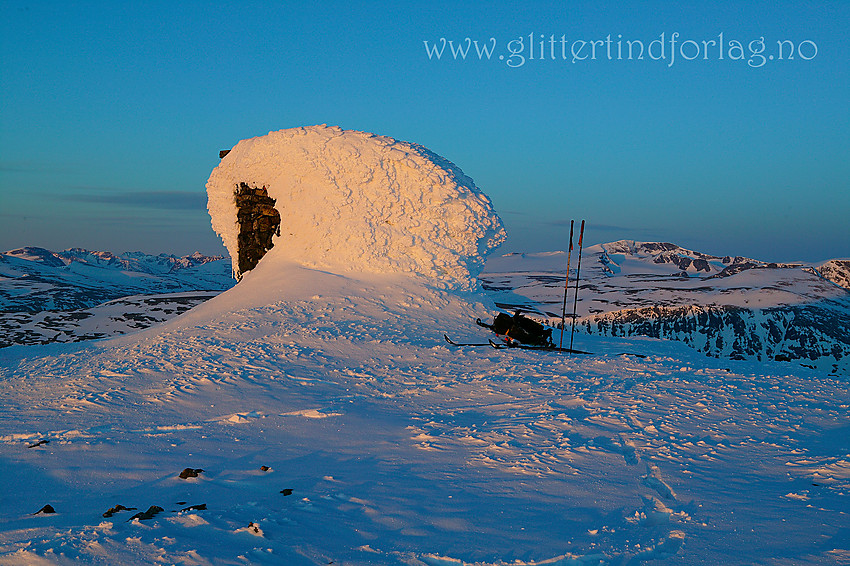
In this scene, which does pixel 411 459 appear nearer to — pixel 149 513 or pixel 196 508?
pixel 196 508

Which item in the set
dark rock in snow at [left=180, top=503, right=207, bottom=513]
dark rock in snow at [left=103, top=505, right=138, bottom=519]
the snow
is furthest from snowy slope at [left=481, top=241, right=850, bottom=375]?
dark rock in snow at [left=103, top=505, right=138, bottom=519]

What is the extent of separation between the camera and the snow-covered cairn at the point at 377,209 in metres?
21.1

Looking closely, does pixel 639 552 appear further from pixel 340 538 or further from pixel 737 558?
pixel 340 538

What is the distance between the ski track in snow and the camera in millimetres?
4922

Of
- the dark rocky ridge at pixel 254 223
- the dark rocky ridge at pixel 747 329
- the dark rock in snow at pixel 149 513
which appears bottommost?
the dark rocky ridge at pixel 747 329

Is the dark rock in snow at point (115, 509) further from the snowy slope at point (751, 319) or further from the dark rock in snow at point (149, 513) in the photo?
the snowy slope at point (751, 319)

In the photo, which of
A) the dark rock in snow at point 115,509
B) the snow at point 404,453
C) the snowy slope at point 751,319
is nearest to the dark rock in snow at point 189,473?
the snow at point 404,453

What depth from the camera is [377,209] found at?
834 inches

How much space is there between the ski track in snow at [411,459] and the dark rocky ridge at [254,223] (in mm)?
11147

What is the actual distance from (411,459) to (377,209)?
14788 mm

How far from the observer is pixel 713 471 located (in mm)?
7145

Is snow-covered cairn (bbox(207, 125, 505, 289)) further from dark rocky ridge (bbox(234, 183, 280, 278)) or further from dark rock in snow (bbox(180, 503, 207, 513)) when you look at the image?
dark rock in snow (bbox(180, 503, 207, 513))

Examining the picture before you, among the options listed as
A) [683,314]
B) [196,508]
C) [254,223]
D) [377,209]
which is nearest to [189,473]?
[196,508]

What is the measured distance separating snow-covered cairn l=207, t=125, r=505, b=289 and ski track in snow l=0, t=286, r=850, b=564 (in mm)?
7372
